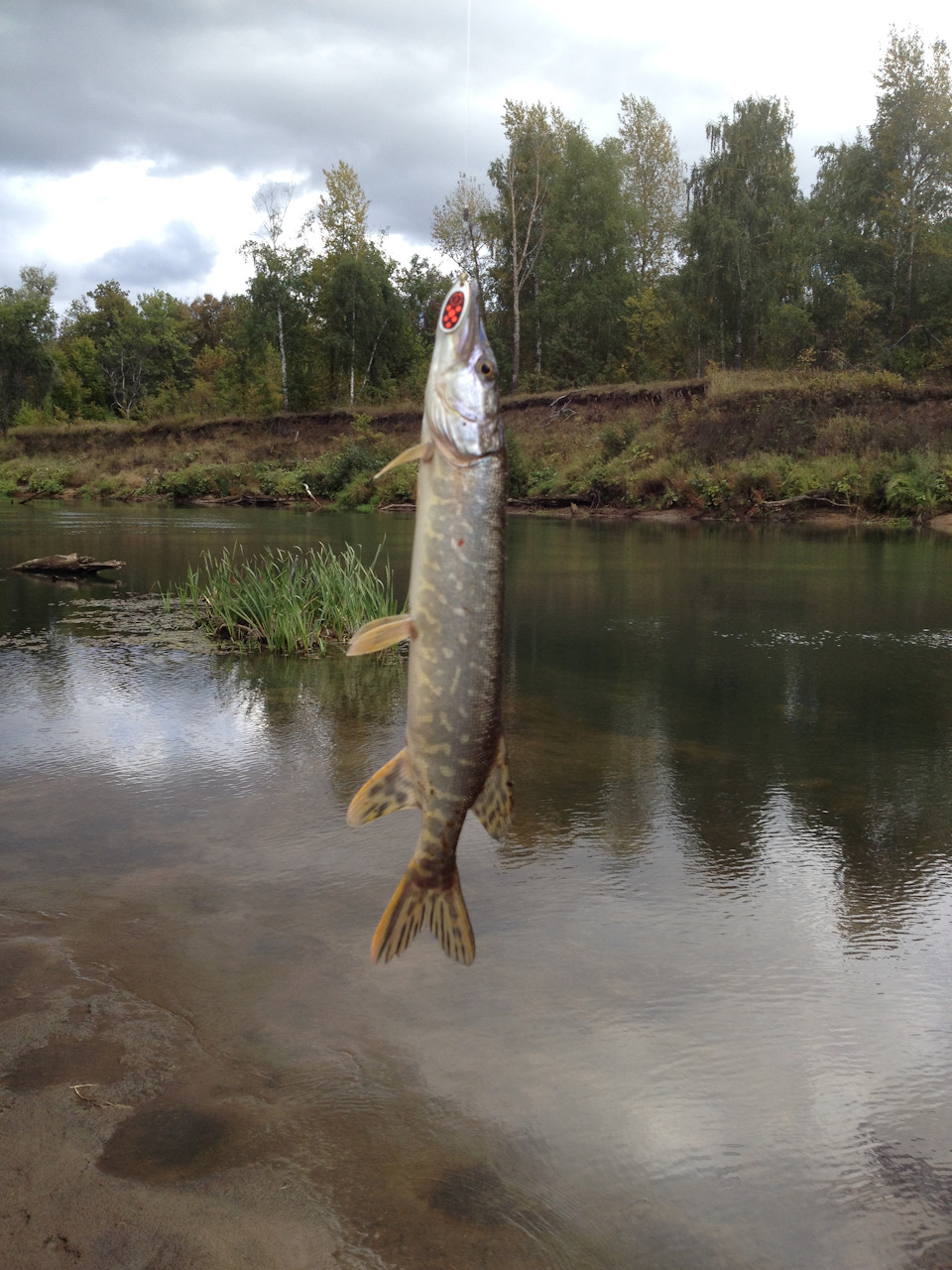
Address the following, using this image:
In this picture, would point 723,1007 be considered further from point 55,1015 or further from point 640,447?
point 640,447

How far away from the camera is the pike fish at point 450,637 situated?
8.47 ft

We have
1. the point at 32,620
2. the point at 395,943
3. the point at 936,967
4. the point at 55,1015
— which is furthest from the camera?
the point at 32,620

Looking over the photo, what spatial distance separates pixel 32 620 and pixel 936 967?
11.6 metres

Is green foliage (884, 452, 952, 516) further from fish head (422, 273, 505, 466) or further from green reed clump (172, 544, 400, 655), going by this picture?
fish head (422, 273, 505, 466)

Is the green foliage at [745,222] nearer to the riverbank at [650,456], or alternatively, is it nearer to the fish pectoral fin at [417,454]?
the riverbank at [650,456]

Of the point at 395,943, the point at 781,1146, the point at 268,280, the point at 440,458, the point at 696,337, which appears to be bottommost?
the point at 781,1146

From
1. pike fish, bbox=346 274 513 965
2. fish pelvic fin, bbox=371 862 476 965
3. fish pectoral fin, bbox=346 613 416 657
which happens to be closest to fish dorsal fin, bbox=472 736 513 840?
pike fish, bbox=346 274 513 965

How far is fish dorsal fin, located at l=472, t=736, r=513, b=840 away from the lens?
3.06 m

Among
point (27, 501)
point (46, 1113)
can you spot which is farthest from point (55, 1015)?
point (27, 501)

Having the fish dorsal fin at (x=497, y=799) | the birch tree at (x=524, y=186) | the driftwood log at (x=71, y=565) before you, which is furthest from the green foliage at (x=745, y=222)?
the fish dorsal fin at (x=497, y=799)

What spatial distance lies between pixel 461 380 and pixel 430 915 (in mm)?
1532

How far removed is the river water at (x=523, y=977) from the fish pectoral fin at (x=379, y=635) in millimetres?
1613

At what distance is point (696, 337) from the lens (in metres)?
51.5

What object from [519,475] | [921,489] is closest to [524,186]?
[519,475]
